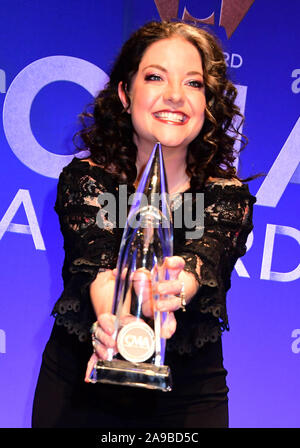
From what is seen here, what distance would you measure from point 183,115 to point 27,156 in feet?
2.54

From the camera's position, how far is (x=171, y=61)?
4.56ft

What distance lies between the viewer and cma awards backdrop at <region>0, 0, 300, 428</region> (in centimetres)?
194

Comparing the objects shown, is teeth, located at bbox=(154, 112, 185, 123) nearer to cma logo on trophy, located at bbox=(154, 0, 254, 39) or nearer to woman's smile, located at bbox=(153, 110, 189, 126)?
woman's smile, located at bbox=(153, 110, 189, 126)

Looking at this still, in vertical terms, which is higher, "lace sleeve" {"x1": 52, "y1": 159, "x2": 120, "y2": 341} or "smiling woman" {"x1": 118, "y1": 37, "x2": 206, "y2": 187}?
"smiling woman" {"x1": 118, "y1": 37, "x2": 206, "y2": 187}

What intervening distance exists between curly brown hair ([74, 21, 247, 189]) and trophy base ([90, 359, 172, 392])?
23.3 inches

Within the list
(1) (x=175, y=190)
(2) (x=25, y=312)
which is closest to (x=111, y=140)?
(1) (x=175, y=190)

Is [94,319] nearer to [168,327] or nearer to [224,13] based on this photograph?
[168,327]

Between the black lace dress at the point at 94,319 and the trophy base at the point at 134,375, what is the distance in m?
0.25

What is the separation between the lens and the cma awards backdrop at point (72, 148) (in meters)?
1.94

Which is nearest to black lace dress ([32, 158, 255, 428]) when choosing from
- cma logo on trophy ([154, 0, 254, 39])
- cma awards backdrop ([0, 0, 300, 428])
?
cma awards backdrop ([0, 0, 300, 428])

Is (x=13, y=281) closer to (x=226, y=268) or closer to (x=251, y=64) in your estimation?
(x=226, y=268)

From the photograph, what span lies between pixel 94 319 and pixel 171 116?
1.61 ft

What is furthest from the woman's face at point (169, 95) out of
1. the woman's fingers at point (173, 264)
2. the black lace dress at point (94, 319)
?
the woman's fingers at point (173, 264)

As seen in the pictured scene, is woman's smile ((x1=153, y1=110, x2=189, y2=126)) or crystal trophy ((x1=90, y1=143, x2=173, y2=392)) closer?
crystal trophy ((x1=90, y1=143, x2=173, y2=392))
